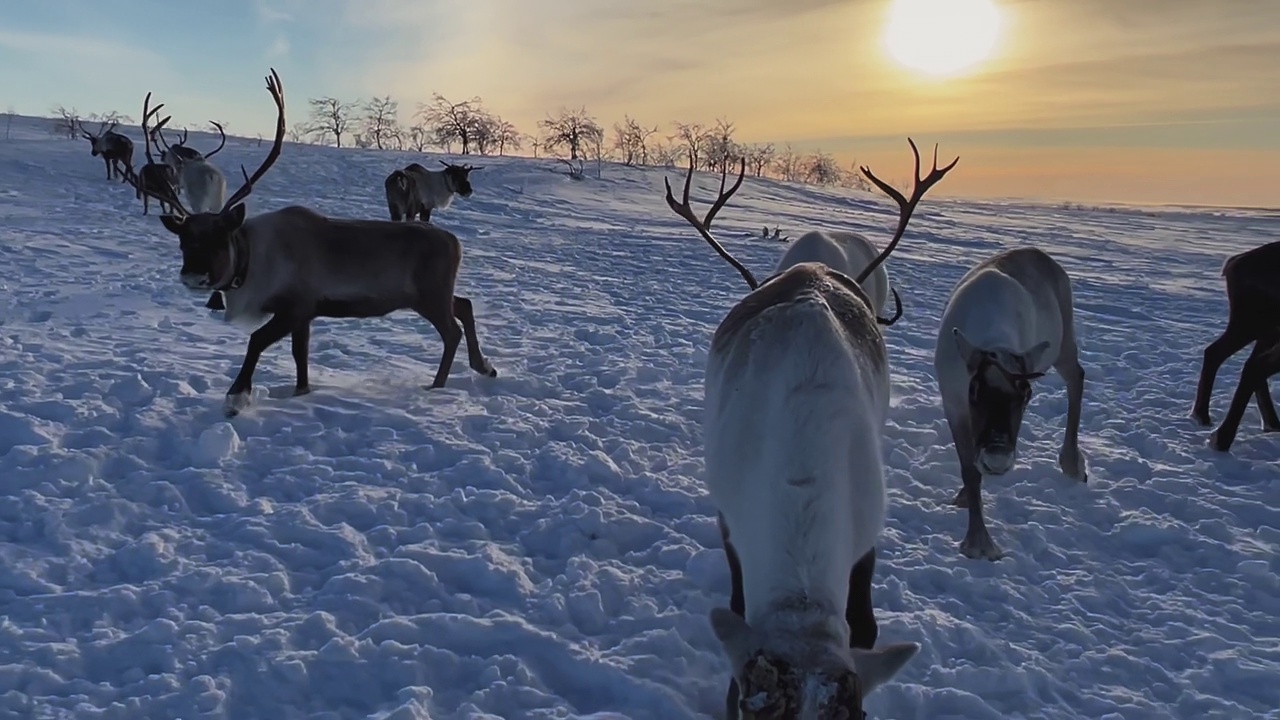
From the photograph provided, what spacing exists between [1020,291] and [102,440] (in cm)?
532

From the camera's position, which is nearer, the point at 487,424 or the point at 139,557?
the point at 139,557

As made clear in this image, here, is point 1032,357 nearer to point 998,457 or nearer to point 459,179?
point 998,457

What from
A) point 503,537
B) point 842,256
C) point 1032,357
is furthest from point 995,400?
point 842,256

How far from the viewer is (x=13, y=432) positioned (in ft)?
15.3

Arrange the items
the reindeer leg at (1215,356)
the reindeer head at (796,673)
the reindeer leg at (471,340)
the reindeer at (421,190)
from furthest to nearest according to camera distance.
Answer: the reindeer at (421,190) → the reindeer leg at (471,340) → the reindeer leg at (1215,356) → the reindeer head at (796,673)

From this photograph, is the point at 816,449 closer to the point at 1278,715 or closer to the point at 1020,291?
the point at 1278,715

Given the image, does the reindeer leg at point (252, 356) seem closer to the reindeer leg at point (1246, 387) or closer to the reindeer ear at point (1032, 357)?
the reindeer ear at point (1032, 357)

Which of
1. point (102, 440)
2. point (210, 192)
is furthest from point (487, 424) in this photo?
point (210, 192)

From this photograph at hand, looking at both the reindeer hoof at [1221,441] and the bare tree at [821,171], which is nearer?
the reindeer hoof at [1221,441]

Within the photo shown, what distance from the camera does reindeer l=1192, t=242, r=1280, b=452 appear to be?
592cm

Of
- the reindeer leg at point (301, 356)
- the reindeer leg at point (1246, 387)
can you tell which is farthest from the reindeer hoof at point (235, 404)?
the reindeer leg at point (1246, 387)

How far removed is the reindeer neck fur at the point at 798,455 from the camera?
212 centimetres

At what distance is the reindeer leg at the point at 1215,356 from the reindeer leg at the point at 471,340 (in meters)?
5.54

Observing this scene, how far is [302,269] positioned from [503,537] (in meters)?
2.87
